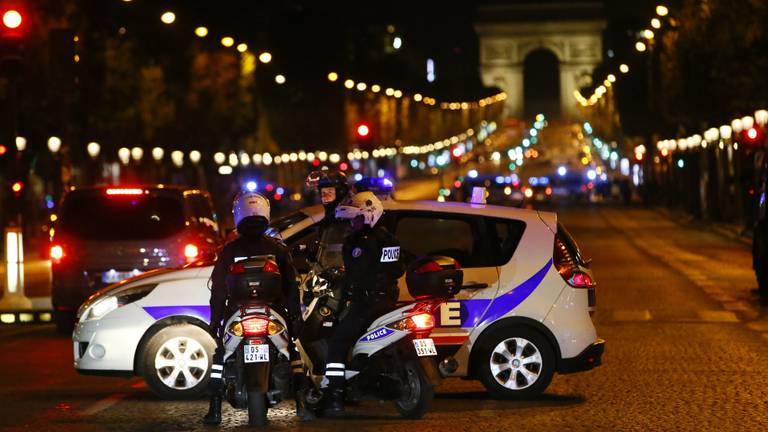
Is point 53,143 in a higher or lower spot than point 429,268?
higher

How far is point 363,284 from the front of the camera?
33.4 feet

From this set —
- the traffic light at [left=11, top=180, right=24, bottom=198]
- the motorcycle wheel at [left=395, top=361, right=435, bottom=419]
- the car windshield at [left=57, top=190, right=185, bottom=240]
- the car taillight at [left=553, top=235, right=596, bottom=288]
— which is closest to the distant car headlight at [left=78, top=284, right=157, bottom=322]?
the motorcycle wheel at [left=395, top=361, right=435, bottom=419]

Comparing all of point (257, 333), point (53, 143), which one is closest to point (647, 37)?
point (53, 143)

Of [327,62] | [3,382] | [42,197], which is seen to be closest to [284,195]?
[42,197]

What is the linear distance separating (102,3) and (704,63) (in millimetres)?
18009

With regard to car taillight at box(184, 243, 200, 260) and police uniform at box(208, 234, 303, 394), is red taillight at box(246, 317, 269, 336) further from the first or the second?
car taillight at box(184, 243, 200, 260)

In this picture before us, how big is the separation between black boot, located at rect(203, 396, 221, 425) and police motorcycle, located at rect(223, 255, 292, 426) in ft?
1.03

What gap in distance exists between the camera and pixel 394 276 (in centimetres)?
1023

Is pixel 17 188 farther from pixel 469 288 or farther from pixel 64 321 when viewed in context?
pixel 469 288

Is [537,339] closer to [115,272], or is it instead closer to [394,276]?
[394,276]

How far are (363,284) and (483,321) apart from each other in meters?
1.64

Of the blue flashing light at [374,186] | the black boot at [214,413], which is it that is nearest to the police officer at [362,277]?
the black boot at [214,413]

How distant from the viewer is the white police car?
11.5 m

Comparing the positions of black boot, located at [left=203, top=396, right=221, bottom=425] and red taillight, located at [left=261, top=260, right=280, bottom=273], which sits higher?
red taillight, located at [left=261, top=260, right=280, bottom=273]
